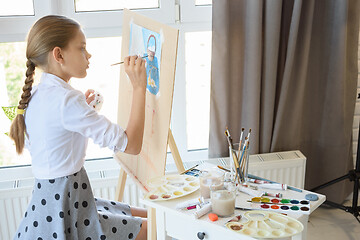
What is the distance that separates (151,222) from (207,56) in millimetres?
1170

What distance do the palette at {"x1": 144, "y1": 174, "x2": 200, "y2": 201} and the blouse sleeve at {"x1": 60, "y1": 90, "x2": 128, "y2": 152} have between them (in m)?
0.23

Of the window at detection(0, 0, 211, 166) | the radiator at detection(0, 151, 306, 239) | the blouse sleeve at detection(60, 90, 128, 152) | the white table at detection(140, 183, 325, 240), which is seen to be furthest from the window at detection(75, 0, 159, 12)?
the white table at detection(140, 183, 325, 240)

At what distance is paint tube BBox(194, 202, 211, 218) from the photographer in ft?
4.62

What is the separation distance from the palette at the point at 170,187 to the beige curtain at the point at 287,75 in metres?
0.78

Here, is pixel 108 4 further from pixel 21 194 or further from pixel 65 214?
pixel 65 214

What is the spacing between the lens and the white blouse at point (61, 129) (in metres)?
1.44

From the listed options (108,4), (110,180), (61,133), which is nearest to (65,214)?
(61,133)

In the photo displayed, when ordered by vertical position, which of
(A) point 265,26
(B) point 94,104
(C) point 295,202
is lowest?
(C) point 295,202

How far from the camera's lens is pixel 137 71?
1.59m

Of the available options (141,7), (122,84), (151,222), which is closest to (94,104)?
(122,84)

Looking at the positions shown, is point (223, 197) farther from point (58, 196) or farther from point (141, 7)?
point (141, 7)

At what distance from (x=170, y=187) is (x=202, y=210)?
0.71 ft

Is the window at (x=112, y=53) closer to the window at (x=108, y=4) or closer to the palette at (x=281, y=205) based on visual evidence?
the window at (x=108, y=4)

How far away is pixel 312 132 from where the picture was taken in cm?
265
